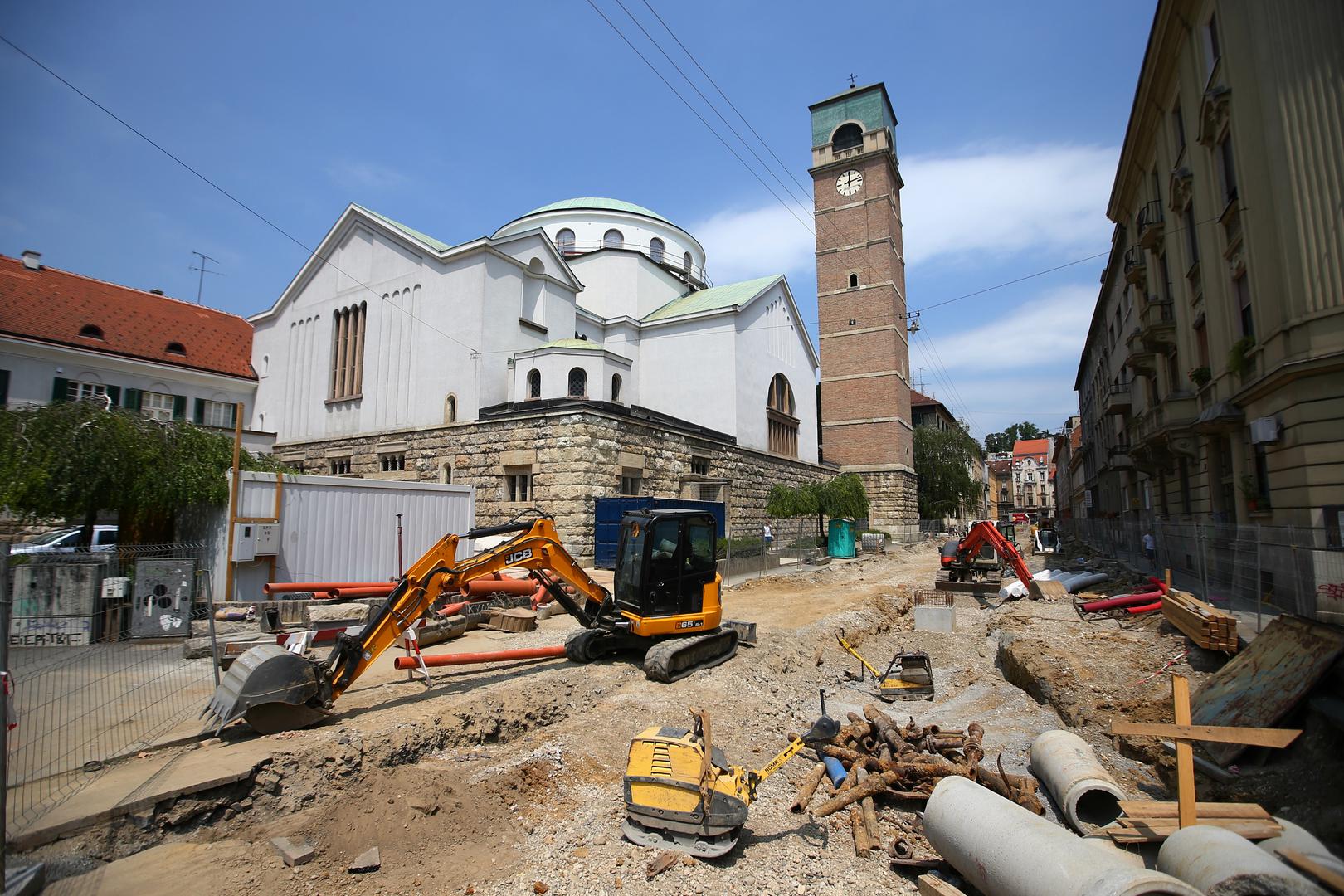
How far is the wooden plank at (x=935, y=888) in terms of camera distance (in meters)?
4.19

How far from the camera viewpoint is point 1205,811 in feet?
14.4

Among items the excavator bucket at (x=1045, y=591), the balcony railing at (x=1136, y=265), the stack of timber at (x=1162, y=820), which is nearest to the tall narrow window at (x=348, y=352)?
the excavator bucket at (x=1045, y=591)

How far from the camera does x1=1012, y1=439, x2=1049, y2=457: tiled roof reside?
12050cm

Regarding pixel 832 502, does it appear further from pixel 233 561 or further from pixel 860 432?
pixel 233 561

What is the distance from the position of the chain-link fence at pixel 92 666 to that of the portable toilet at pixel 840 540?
77.0ft

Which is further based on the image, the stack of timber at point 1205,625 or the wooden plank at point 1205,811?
the stack of timber at point 1205,625

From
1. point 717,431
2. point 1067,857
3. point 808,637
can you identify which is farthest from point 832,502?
point 1067,857

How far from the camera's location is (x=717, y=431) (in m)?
28.5

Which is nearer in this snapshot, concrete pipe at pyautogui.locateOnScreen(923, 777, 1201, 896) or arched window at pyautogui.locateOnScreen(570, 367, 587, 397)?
concrete pipe at pyautogui.locateOnScreen(923, 777, 1201, 896)

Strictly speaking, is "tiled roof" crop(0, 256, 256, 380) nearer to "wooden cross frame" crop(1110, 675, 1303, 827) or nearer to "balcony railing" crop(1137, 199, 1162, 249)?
"wooden cross frame" crop(1110, 675, 1303, 827)

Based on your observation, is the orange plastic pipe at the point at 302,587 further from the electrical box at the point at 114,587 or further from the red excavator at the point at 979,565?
the red excavator at the point at 979,565

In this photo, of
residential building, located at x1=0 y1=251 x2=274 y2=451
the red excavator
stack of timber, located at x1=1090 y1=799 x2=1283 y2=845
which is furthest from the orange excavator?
residential building, located at x1=0 y1=251 x2=274 y2=451

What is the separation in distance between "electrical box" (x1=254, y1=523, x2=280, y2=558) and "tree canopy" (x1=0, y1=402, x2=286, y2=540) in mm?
1117

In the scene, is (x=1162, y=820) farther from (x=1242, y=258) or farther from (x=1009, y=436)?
(x=1009, y=436)
